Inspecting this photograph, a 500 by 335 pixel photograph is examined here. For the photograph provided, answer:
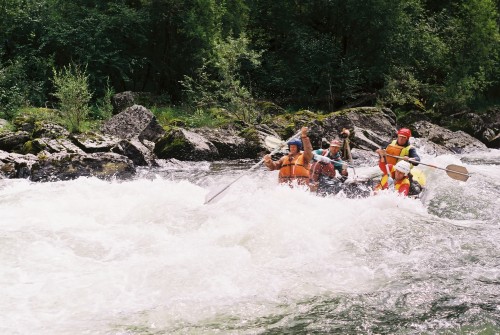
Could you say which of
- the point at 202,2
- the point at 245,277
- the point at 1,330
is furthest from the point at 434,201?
the point at 202,2

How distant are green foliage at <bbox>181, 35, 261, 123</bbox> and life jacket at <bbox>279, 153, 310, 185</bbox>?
291 inches

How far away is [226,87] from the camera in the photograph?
1590 centimetres

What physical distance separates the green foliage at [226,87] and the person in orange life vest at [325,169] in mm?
7039

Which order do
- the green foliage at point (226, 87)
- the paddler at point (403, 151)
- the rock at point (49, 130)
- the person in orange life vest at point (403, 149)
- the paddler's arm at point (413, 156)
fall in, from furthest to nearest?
1. the green foliage at point (226, 87)
2. the rock at point (49, 130)
3. the person in orange life vest at point (403, 149)
4. the paddler at point (403, 151)
5. the paddler's arm at point (413, 156)

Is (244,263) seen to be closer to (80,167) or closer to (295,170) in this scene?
(295,170)

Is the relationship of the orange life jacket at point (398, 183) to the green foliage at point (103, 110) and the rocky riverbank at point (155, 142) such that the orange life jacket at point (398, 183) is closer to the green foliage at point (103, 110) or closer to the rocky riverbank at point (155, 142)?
the rocky riverbank at point (155, 142)

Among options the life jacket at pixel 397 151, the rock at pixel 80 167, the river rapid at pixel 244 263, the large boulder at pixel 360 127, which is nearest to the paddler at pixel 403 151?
the life jacket at pixel 397 151

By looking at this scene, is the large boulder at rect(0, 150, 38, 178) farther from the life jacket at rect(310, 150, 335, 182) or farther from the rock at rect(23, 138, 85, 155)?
the life jacket at rect(310, 150, 335, 182)

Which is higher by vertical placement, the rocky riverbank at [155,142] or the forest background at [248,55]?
the forest background at [248,55]

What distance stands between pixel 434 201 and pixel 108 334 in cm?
620

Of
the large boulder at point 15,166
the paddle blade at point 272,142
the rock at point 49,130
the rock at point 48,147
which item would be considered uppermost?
the paddle blade at point 272,142

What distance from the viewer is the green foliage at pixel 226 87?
15562 mm

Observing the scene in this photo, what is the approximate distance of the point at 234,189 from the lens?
8859mm

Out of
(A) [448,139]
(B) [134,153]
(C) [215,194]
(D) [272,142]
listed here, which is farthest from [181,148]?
(A) [448,139]
